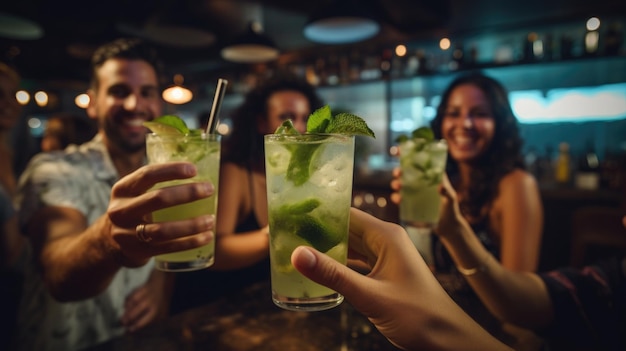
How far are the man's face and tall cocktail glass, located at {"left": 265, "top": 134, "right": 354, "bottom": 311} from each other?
142cm

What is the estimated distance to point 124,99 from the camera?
2.05m

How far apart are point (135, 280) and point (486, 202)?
2038 mm

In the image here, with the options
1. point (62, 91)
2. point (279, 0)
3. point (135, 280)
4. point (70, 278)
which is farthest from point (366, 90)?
point (62, 91)

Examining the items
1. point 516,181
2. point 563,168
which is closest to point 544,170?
point 563,168

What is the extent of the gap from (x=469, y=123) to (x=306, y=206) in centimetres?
200

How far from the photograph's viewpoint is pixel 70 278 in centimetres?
133

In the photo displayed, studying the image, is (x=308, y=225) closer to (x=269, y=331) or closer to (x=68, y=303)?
(x=269, y=331)

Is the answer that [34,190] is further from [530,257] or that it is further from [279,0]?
[279,0]

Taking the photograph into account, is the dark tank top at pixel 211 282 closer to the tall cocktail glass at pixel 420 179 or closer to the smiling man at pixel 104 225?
the smiling man at pixel 104 225

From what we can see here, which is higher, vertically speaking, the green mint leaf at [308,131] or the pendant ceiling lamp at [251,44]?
the pendant ceiling lamp at [251,44]

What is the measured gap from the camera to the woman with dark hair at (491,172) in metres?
2.33

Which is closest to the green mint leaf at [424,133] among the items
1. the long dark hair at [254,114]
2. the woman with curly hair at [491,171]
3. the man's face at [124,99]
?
the woman with curly hair at [491,171]

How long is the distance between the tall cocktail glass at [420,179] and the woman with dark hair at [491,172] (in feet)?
1.95

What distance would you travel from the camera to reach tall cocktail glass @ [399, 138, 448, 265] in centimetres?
172
